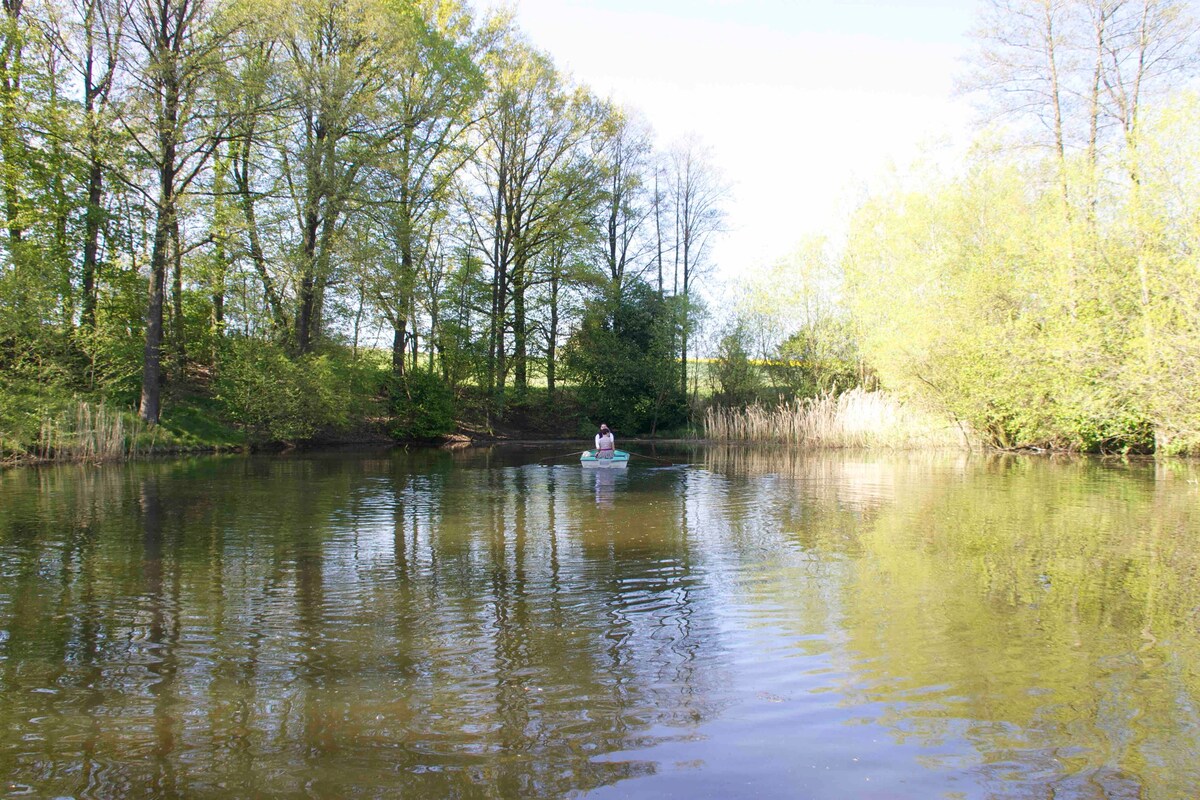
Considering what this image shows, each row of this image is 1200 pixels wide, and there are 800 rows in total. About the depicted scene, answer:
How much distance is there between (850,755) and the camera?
4.01 m

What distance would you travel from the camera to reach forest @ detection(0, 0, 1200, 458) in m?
18.8

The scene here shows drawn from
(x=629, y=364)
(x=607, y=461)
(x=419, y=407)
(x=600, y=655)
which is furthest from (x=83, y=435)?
(x=629, y=364)

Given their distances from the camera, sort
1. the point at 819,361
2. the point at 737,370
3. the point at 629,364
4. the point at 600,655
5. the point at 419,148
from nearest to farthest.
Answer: the point at 600,655
the point at 419,148
the point at 819,361
the point at 737,370
the point at 629,364

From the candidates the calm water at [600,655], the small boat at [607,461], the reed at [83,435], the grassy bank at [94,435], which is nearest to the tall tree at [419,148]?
the grassy bank at [94,435]

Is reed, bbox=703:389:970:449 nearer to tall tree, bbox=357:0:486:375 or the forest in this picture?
the forest

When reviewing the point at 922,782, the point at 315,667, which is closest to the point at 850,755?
the point at 922,782

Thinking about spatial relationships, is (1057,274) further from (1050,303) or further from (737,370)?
(737,370)

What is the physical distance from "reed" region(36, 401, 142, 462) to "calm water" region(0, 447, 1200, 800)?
970cm

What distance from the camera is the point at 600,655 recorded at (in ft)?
18.2

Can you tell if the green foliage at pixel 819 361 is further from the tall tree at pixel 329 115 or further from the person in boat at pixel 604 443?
the tall tree at pixel 329 115

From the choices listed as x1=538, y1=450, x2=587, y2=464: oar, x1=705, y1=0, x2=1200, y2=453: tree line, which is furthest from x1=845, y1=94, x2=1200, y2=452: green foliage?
x1=538, y1=450, x2=587, y2=464: oar

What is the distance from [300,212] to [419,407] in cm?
855

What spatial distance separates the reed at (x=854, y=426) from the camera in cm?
2631

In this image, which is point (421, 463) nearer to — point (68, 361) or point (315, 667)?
point (68, 361)
